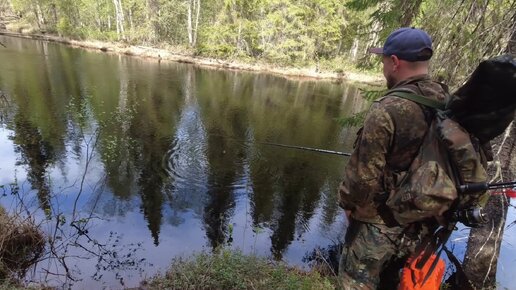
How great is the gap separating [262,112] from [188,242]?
43.3 ft

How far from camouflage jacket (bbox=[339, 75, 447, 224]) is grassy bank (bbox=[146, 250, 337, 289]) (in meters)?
2.47

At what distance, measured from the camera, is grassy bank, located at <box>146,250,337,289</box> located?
478cm

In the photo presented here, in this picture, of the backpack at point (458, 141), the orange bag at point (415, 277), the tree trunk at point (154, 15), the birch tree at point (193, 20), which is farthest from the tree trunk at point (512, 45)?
the tree trunk at point (154, 15)

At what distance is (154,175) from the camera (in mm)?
10461

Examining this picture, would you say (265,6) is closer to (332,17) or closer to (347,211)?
(332,17)

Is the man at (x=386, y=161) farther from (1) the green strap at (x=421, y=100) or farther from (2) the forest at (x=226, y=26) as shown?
(2) the forest at (x=226, y=26)

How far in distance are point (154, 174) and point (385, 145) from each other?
356 inches

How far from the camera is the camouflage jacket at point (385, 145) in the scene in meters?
2.39

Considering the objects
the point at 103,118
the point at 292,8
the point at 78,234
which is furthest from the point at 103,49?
the point at 78,234

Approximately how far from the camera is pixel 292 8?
38406mm

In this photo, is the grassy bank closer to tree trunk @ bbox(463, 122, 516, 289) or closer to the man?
tree trunk @ bbox(463, 122, 516, 289)

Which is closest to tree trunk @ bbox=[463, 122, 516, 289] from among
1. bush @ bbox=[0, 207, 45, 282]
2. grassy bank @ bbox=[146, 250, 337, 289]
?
grassy bank @ bbox=[146, 250, 337, 289]

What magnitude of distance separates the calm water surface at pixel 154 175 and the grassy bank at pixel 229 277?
118cm

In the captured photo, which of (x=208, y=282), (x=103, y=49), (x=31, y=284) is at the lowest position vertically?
(x=103, y=49)
